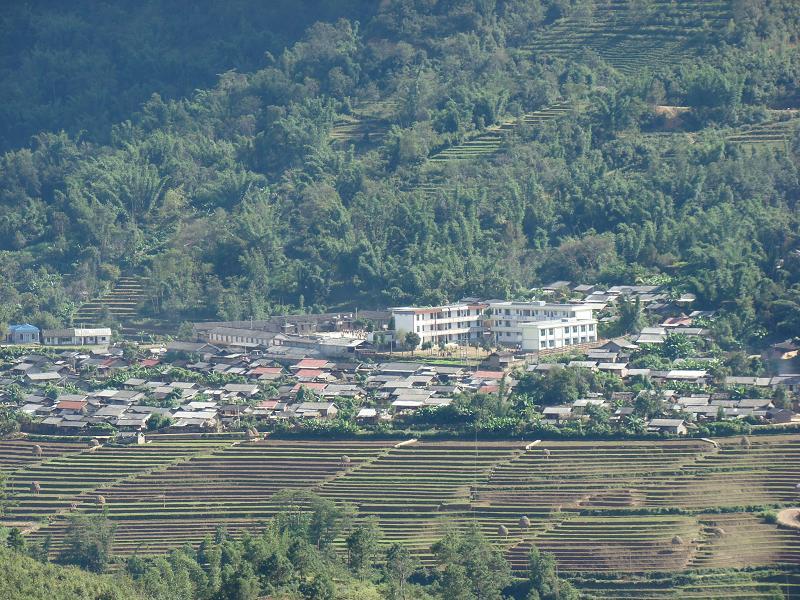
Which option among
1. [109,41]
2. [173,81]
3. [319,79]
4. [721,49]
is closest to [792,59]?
[721,49]

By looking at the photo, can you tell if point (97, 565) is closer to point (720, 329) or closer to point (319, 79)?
point (720, 329)

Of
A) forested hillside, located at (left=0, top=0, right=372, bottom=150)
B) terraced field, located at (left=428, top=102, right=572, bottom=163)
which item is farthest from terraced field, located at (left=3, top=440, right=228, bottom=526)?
forested hillside, located at (left=0, top=0, right=372, bottom=150)

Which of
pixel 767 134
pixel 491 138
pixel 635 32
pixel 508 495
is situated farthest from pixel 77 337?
pixel 635 32

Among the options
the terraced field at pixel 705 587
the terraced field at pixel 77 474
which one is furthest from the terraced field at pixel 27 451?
the terraced field at pixel 705 587

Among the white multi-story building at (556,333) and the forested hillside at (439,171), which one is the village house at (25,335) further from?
the white multi-story building at (556,333)

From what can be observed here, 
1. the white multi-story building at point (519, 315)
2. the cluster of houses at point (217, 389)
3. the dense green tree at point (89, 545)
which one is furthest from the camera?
the white multi-story building at point (519, 315)
